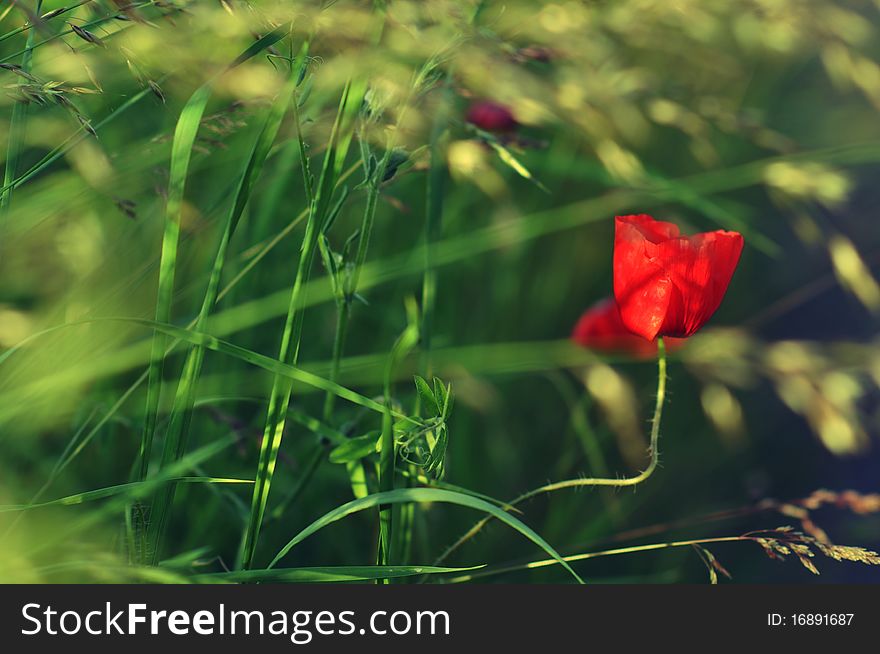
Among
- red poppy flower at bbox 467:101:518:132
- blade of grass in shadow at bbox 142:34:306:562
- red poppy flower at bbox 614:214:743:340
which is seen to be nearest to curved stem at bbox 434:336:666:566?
red poppy flower at bbox 614:214:743:340

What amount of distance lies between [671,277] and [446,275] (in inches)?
19.2

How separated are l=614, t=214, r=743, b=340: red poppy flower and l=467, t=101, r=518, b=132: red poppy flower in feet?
0.89

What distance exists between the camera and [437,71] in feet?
1.80

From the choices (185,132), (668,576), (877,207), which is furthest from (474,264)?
(877,207)

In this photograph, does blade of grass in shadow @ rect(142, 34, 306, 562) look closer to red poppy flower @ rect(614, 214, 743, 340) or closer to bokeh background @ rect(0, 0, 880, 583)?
bokeh background @ rect(0, 0, 880, 583)

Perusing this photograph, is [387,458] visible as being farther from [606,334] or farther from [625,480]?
[606,334]

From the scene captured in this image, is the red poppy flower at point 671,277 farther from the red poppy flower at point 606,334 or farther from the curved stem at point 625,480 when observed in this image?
the red poppy flower at point 606,334

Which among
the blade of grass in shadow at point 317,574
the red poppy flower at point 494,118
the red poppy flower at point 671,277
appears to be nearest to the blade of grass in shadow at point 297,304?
the blade of grass in shadow at point 317,574

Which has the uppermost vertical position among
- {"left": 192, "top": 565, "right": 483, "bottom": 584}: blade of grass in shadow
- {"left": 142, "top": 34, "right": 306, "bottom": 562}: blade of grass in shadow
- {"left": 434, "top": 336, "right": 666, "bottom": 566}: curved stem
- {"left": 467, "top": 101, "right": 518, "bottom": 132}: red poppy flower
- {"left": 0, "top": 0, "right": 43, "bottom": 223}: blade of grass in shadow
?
{"left": 467, "top": 101, "right": 518, "bottom": 132}: red poppy flower

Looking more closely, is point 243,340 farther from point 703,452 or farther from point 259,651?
point 703,452

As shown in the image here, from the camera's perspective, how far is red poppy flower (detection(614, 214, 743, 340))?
50 cm

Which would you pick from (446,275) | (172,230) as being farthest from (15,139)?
(446,275)

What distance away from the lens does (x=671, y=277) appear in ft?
1.66

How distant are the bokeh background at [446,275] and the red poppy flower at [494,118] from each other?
3cm
